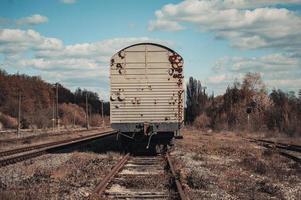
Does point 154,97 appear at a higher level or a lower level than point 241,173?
higher

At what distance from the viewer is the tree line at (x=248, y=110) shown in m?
53.8

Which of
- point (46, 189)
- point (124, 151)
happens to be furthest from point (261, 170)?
point (124, 151)

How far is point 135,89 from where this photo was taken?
824 inches

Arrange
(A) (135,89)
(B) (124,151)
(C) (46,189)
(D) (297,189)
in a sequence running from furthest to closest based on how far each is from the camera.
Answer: (B) (124,151) < (A) (135,89) < (D) (297,189) < (C) (46,189)

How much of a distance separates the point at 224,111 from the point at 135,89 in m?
53.8

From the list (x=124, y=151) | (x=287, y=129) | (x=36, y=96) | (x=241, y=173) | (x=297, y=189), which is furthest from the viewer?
(x=36, y=96)

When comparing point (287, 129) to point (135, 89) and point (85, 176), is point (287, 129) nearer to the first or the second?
point (135, 89)

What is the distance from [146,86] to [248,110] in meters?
42.6

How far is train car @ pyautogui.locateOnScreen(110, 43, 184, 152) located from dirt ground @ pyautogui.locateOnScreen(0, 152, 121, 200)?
267cm

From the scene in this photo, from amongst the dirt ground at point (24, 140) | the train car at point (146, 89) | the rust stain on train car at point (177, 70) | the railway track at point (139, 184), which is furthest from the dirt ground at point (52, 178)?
the dirt ground at point (24, 140)

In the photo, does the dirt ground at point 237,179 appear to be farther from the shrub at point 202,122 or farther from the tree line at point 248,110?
the shrub at point 202,122

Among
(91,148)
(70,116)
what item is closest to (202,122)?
(70,116)

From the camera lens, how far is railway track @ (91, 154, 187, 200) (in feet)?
34.5

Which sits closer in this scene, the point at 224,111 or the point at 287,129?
the point at 287,129
